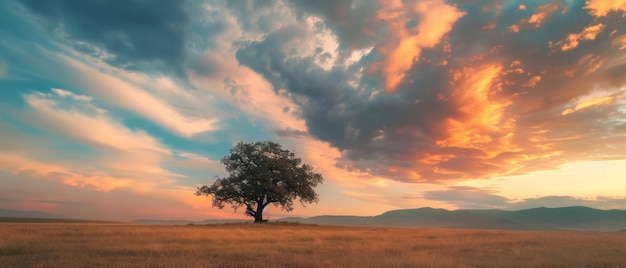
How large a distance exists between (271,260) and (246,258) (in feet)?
5.01

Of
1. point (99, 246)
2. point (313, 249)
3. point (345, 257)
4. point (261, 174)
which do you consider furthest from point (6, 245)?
point (261, 174)

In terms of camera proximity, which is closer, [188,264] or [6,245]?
[188,264]

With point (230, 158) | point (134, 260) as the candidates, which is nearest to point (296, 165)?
point (230, 158)

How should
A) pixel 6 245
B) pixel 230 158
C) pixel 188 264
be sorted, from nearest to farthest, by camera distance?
1. pixel 188 264
2. pixel 6 245
3. pixel 230 158

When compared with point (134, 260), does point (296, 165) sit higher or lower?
higher

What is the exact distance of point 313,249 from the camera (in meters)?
21.6

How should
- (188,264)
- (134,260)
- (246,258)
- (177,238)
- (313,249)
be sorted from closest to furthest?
(188,264) → (134,260) → (246,258) → (313,249) → (177,238)

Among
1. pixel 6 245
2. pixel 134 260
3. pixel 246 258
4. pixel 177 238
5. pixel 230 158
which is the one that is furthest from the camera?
pixel 230 158

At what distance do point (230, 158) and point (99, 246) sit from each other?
125 feet

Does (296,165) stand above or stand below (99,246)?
above

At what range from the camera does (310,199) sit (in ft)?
196

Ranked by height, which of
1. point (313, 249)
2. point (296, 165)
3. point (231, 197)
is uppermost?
point (296, 165)

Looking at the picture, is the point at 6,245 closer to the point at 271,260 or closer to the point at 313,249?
the point at 271,260

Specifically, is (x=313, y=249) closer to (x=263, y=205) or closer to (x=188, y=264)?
(x=188, y=264)
